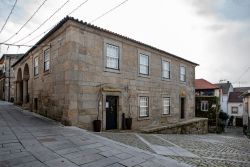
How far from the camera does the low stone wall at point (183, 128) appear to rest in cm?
1288

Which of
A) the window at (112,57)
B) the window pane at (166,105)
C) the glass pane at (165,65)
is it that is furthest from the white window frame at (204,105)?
the window at (112,57)

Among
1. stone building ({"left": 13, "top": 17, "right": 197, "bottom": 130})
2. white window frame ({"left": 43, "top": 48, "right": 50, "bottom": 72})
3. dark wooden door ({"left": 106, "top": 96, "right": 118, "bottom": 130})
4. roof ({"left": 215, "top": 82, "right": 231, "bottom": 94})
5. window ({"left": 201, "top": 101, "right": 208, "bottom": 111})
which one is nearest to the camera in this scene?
stone building ({"left": 13, "top": 17, "right": 197, "bottom": 130})

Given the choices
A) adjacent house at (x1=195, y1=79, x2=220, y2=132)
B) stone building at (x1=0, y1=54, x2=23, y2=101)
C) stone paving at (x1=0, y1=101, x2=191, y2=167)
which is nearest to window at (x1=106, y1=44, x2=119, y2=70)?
stone paving at (x1=0, y1=101, x2=191, y2=167)

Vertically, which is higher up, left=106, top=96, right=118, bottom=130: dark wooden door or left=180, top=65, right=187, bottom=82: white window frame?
left=180, top=65, right=187, bottom=82: white window frame

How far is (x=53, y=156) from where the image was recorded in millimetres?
5008

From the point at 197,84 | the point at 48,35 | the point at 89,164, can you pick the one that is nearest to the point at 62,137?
the point at 89,164

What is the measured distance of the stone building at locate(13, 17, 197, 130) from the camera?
389 inches

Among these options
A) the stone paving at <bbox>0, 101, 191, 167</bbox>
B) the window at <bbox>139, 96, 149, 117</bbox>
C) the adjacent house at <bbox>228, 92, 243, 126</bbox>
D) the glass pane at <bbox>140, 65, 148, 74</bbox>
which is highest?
the glass pane at <bbox>140, 65, 148, 74</bbox>

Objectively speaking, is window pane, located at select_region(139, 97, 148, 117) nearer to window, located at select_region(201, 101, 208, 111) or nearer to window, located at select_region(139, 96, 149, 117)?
window, located at select_region(139, 96, 149, 117)

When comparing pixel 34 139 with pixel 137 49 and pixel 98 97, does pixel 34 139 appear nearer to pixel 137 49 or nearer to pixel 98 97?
pixel 98 97

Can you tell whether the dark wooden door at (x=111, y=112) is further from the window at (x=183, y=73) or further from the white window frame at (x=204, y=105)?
the white window frame at (x=204, y=105)

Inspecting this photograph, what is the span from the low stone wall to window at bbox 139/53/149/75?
380cm

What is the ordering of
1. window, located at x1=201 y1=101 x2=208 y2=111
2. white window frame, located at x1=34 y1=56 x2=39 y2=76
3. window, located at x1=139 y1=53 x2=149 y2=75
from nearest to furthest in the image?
window, located at x1=139 y1=53 x2=149 y2=75
white window frame, located at x1=34 y1=56 x2=39 y2=76
window, located at x1=201 y1=101 x2=208 y2=111

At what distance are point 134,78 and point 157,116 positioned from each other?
12.6 ft
